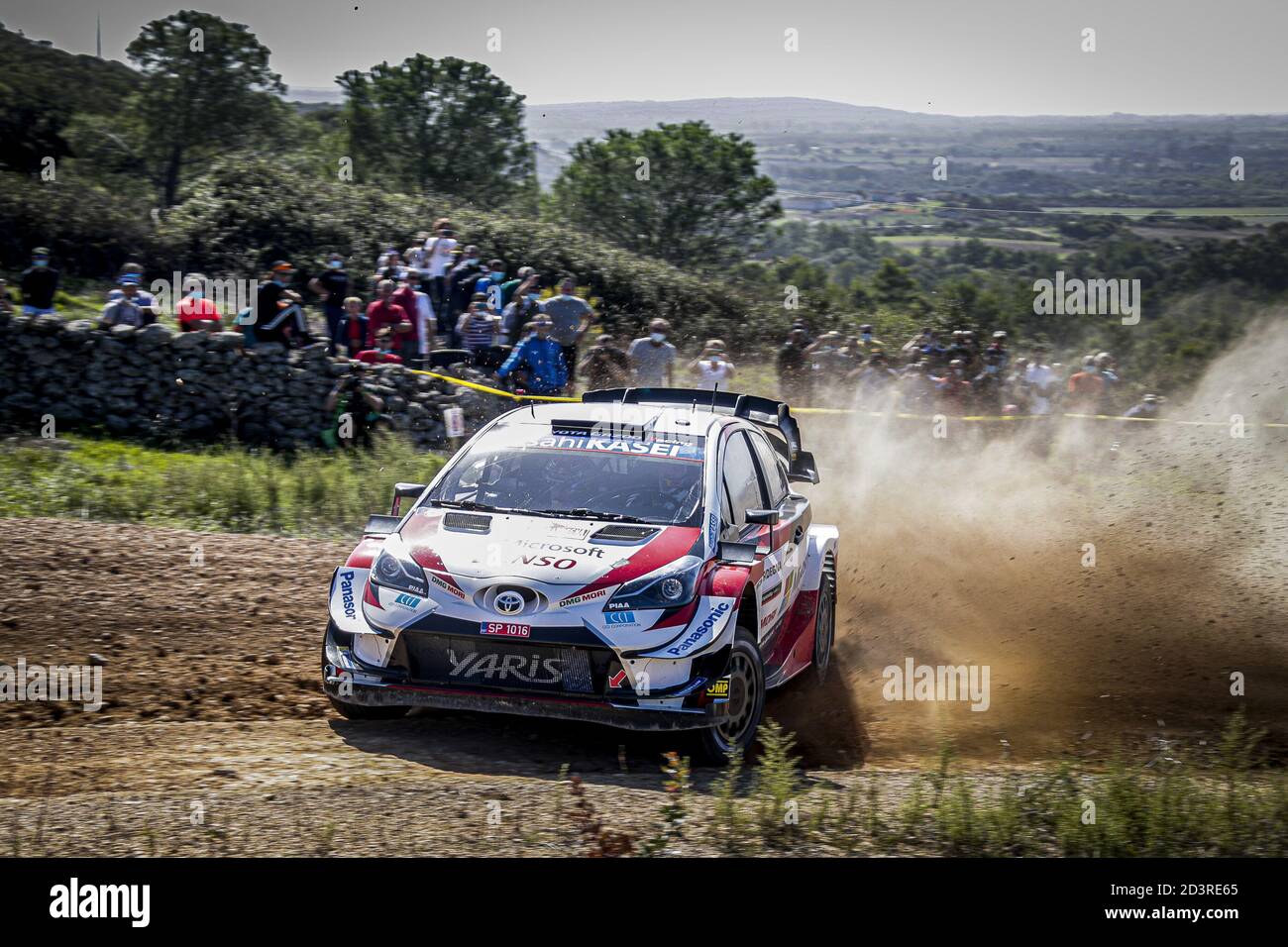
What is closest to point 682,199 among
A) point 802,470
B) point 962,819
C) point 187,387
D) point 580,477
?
point 187,387

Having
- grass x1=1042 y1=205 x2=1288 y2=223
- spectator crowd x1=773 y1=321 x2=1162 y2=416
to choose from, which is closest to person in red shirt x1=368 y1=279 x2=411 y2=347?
spectator crowd x1=773 y1=321 x2=1162 y2=416

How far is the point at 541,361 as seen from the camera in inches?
623

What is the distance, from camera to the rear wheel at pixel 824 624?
8711 mm

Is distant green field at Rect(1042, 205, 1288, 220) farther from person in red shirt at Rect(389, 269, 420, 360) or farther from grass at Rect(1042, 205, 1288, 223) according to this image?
person in red shirt at Rect(389, 269, 420, 360)

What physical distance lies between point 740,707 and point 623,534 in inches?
42.2

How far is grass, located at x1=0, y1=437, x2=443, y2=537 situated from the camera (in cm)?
1264

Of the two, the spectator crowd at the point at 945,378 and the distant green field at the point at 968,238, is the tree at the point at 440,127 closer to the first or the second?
the distant green field at the point at 968,238

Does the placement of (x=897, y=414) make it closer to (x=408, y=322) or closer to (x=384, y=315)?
(x=408, y=322)

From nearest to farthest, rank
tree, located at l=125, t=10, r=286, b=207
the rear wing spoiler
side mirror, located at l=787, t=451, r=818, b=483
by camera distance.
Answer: the rear wing spoiler → side mirror, located at l=787, t=451, r=818, b=483 → tree, located at l=125, t=10, r=286, b=207

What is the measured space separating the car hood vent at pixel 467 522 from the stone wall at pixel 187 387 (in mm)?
9035

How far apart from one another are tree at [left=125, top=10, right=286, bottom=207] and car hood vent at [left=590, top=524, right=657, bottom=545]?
37741 millimetres

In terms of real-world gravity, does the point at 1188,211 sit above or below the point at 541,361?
above
